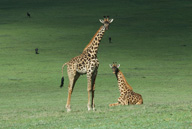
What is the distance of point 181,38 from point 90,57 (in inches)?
1176

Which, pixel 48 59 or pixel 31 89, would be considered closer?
pixel 31 89

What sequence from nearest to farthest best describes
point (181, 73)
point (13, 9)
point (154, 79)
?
point (154, 79), point (181, 73), point (13, 9)

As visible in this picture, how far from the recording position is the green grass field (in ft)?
38.3

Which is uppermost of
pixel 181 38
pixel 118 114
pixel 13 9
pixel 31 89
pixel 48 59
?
pixel 13 9

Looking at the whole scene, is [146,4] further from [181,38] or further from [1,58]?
[1,58]

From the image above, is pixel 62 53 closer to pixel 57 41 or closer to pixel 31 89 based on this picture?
pixel 57 41

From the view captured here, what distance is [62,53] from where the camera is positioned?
1448 inches

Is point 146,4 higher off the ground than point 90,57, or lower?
higher

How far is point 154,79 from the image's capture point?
26.6 m

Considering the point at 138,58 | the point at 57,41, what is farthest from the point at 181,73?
the point at 57,41

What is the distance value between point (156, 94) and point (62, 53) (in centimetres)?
1649

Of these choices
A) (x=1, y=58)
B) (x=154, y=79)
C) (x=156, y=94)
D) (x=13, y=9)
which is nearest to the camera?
(x=156, y=94)

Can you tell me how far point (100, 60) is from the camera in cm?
3391

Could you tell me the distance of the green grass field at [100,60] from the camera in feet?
38.3
